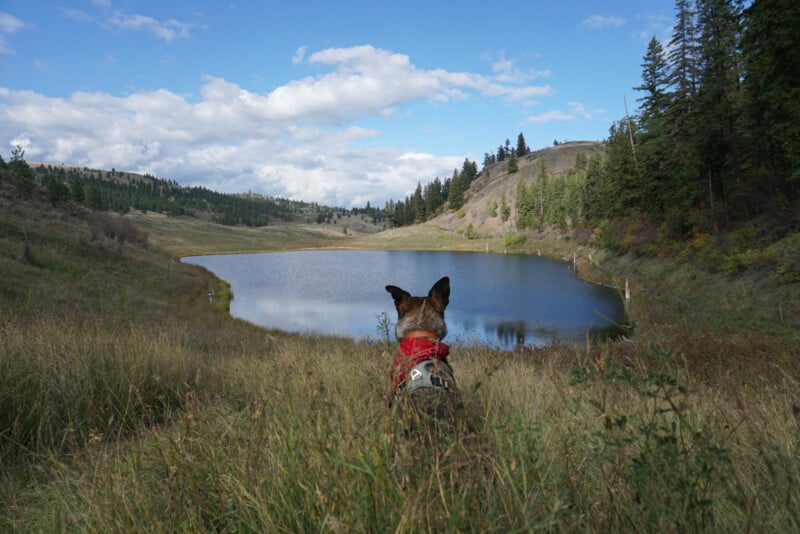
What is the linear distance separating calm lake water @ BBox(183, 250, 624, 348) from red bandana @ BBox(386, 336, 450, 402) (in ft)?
29.2

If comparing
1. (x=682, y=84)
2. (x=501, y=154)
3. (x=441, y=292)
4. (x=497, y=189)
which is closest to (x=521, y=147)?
(x=501, y=154)

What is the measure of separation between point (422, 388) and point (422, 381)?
7 centimetres

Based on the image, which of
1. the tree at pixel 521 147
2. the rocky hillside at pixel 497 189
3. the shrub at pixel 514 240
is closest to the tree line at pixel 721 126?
the shrub at pixel 514 240

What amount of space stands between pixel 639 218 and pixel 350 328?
27901 mm

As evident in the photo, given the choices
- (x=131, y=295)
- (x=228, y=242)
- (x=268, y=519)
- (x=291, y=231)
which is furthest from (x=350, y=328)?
(x=291, y=231)

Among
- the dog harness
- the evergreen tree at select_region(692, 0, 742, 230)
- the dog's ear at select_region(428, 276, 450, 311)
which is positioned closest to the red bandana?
the dog harness

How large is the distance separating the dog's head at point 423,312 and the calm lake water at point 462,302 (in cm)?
815

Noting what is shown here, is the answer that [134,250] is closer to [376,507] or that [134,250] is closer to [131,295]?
[131,295]

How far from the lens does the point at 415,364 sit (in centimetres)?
268

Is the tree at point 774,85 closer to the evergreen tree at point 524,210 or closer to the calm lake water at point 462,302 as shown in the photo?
the calm lake water at point 462,302

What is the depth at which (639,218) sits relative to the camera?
36.0 metres

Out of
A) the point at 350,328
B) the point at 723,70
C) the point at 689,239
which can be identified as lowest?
the point at 350,328

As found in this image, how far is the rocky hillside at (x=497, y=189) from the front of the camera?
326ft

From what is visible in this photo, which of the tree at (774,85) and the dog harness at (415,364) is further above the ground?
the tree at (774,85)
